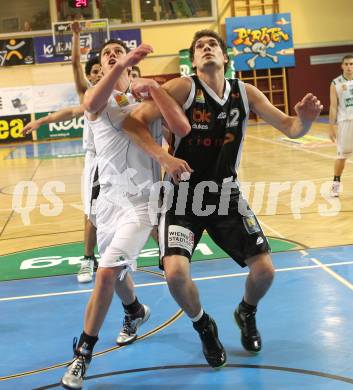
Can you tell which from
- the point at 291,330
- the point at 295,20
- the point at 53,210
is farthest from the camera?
the point at 295,20

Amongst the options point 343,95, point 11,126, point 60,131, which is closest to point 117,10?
point 60,131

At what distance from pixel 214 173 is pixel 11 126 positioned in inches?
925

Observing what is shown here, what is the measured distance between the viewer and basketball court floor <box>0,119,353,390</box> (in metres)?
4.07

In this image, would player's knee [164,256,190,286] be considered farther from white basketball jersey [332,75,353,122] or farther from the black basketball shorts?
white basketball jersey [332,75,353,122]

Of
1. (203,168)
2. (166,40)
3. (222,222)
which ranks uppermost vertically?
(166,40)

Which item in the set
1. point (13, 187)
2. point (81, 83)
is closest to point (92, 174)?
point (81, 83)

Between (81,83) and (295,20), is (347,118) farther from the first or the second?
(295,20)

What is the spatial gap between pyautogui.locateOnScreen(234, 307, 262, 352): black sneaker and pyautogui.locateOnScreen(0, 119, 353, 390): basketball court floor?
7 centimetres

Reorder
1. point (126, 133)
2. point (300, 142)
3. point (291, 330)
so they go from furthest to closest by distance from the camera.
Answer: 1. point (300, 142)
2. point (291, 330)
3. point (126, 133)

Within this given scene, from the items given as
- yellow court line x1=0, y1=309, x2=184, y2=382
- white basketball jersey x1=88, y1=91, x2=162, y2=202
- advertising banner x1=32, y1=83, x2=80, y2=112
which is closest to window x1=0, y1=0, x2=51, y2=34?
advertising banner x1=32, y1=83, x2=80, y2=112

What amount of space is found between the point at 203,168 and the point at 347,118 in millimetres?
7091

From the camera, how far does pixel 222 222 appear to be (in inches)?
171

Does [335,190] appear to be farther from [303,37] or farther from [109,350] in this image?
[303,37]

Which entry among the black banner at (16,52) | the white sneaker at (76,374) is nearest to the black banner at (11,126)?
the black banner at (16,52)
